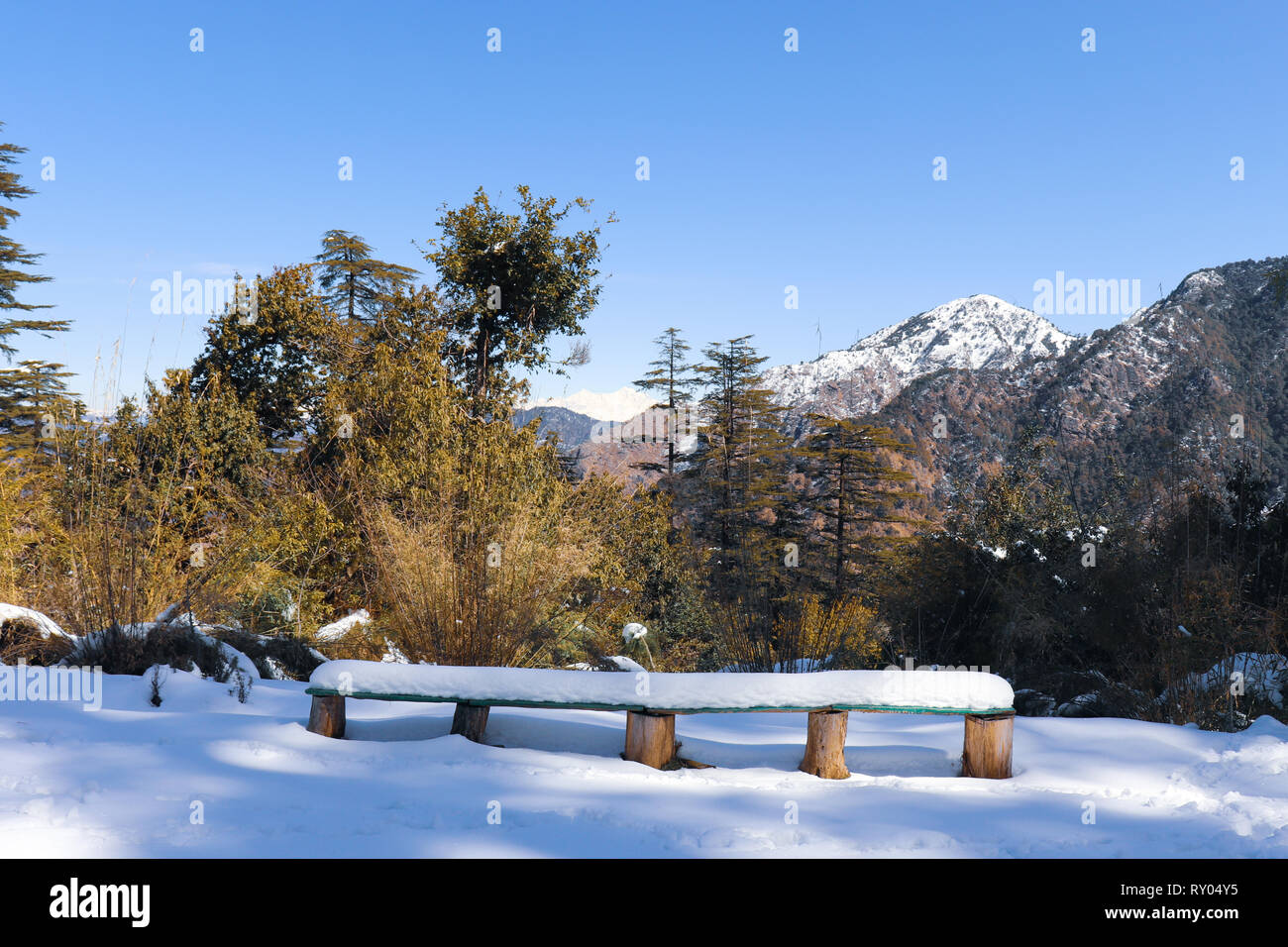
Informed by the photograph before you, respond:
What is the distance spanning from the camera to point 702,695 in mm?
3072

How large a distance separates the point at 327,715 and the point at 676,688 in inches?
53.6

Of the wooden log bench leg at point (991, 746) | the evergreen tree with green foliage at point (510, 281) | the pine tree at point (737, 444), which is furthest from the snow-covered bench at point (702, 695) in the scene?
the pine tree at point (737, 444)

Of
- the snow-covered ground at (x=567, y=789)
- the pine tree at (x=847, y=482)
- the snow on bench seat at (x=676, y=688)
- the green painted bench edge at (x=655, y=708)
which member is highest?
the pine tree at (x=847, y=482)

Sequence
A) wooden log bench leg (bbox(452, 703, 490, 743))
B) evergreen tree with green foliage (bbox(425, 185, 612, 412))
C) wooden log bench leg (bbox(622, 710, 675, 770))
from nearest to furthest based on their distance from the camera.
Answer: wooden log bench leg (bbox(622, 710, 675, 770))
wooden log bench leg (bbox(452, 703, 490, 743))
evergreen tree with green foliage (bbox(425, 185, 612, 412))

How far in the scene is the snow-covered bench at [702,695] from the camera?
3.01m

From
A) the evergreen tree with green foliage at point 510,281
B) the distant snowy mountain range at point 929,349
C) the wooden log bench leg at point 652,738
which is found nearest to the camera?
the wooden log bench leg at point 652,738

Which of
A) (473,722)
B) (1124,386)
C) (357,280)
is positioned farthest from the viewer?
(1124,386)

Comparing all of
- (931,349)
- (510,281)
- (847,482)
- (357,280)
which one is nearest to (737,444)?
(847,482)

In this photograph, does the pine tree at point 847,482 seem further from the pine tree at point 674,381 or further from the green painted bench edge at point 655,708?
the green painted bench edge at point 655,708

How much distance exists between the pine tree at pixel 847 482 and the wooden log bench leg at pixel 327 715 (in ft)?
84.7

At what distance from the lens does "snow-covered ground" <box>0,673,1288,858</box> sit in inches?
87.8

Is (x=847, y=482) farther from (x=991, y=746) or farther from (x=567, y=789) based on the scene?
(x=567, y=789)

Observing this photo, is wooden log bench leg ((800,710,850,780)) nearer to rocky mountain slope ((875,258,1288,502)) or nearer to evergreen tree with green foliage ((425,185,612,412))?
evergreen tree with green foliage ((425,185,612,412))

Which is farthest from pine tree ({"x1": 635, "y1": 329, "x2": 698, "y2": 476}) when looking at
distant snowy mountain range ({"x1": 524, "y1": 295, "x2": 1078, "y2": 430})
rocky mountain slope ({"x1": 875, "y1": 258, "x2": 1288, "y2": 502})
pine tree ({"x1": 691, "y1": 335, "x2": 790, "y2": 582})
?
distant snowy mountain range ({"x1": 524, "y1": 295, "x2": 1078, "y2": 430})
